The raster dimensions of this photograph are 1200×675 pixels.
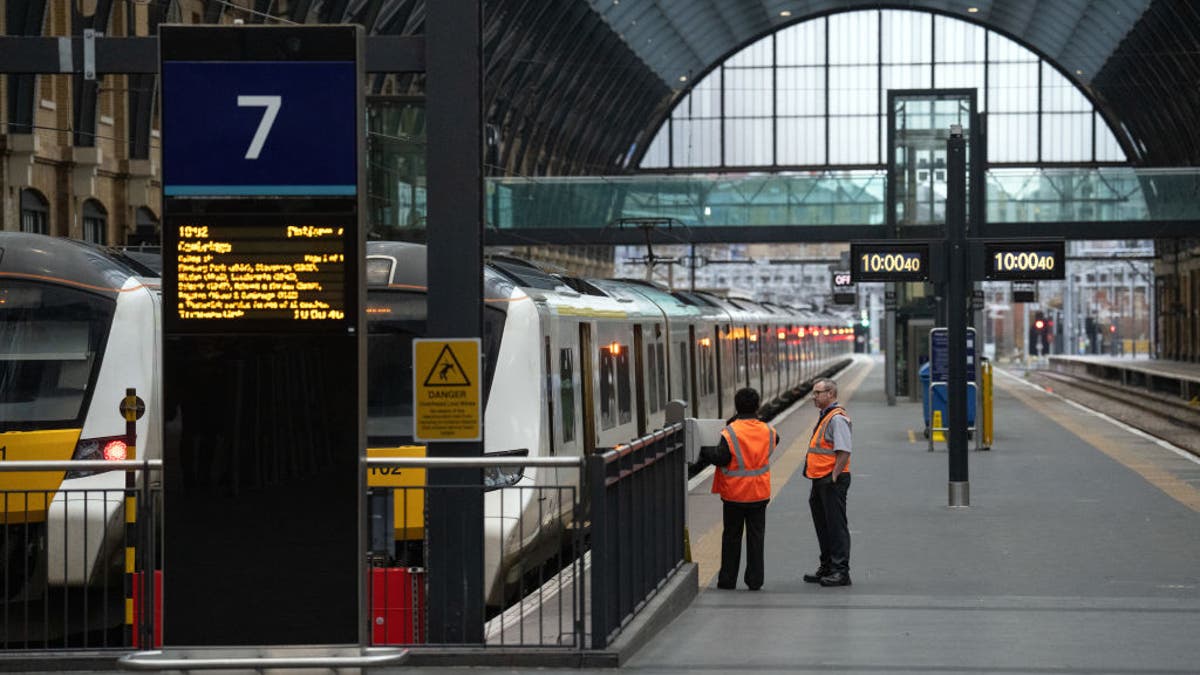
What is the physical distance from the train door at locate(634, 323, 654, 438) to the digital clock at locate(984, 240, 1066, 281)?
4538 millimetres

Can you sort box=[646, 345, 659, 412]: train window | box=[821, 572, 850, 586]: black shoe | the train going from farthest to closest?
box=[646, 345, 659, 412]: train window
box=[821, 572, 850, 586]: black shoe
the train

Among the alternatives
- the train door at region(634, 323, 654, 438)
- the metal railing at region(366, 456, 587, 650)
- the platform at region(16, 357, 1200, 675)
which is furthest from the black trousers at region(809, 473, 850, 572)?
the train door at region(634, 323, 654, 438)

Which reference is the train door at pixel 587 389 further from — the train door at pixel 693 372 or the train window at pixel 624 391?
the train door at pixel 693 372

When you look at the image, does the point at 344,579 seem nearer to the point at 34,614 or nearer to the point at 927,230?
the point at 34,614

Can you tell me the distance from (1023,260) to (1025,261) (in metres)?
0.02

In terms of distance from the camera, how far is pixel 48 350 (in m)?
13.9

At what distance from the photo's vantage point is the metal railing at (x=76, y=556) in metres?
9.80

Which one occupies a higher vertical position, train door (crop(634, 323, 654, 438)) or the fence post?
train door (crop(634, 323, 654, 438))

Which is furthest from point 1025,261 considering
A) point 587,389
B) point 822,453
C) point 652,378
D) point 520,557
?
point 520,557

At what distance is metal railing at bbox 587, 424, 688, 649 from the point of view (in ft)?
31.3

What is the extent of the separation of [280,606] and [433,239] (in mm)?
2066

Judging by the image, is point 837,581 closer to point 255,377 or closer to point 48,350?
point 48,350

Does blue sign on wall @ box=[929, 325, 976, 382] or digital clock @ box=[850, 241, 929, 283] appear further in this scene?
blue sign on wall @ box=[929, 325, 976, 382]

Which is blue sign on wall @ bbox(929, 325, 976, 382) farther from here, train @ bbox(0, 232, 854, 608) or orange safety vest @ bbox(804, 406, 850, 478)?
orange safety vest @ bbox(804, 406, 850, 478)
